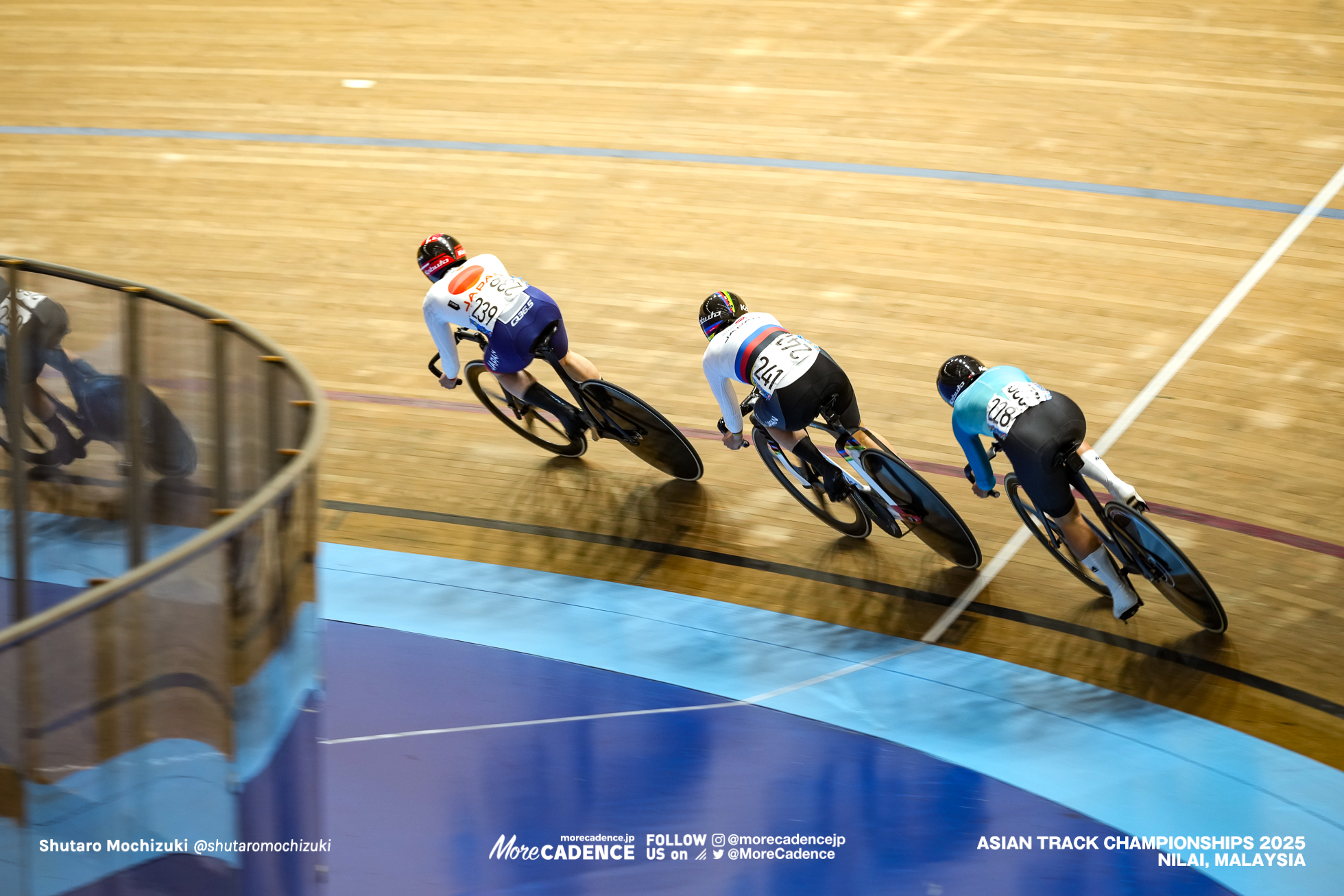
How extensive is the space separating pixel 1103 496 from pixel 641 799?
2835mm

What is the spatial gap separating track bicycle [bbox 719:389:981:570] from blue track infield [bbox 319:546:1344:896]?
524 mm

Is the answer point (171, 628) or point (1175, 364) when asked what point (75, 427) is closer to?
point (171, 628)

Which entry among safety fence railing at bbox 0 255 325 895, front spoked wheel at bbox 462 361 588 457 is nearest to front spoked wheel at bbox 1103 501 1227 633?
front spoked wheel at bbox 462 361 588 457

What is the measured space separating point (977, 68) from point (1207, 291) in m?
2.75

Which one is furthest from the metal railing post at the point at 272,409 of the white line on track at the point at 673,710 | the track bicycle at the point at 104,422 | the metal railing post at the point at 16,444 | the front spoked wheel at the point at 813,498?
the front spoked wheel at the point at 813,498

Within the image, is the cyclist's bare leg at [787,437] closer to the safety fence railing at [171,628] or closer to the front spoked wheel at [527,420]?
the front spoked wheel at [527,420]

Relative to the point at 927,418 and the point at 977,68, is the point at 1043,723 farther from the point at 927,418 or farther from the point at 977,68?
the point at 977,68

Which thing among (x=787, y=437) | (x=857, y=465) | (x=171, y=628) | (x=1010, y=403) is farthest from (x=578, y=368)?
(x=171, y=628)

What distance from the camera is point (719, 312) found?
15.9ft

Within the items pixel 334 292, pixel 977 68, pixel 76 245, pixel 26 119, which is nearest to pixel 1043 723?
pixel 334 292

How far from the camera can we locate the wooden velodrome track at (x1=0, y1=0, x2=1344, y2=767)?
16.4ft

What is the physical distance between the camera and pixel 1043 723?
13.5ft

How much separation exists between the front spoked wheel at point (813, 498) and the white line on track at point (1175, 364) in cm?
55

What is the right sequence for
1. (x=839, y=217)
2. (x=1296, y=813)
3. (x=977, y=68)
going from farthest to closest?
1. (x=977, y=68)
2. (x=839, y=217)
3. (x=1296, y=813)
